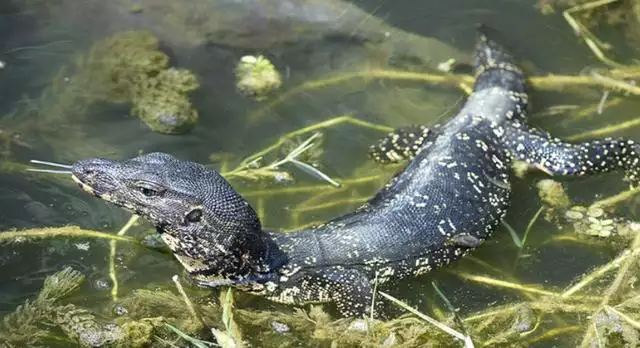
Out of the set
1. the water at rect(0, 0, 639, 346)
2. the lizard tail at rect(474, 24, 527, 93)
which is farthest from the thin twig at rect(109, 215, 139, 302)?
the lizard tail at rect(474, 24, 527, 93)

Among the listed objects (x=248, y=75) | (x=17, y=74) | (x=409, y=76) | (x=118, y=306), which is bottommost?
(x=118, y=306)

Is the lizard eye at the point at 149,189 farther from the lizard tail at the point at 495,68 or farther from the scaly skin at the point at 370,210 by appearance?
the lizard tail at the point at 495,68

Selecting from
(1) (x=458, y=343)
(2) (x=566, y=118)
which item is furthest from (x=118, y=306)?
(2) (x=566, y=118)

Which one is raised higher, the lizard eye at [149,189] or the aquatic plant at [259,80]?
the aquatic plant at [259,80]

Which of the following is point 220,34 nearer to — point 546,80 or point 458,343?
point 546,80

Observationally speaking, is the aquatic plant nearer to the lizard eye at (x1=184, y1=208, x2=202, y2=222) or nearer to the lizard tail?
the lizard tail

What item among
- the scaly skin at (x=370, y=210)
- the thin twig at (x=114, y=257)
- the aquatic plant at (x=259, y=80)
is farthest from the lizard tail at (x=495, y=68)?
the thin twig at (x=114, y=257)

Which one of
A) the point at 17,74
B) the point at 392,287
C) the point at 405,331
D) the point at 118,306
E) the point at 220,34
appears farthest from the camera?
the point at 220,34

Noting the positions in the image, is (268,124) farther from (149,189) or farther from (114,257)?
(149,189)

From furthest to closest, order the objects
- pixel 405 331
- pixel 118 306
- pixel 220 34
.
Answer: pixel 220 34 → pixel 118 306 → pixel 405 331
